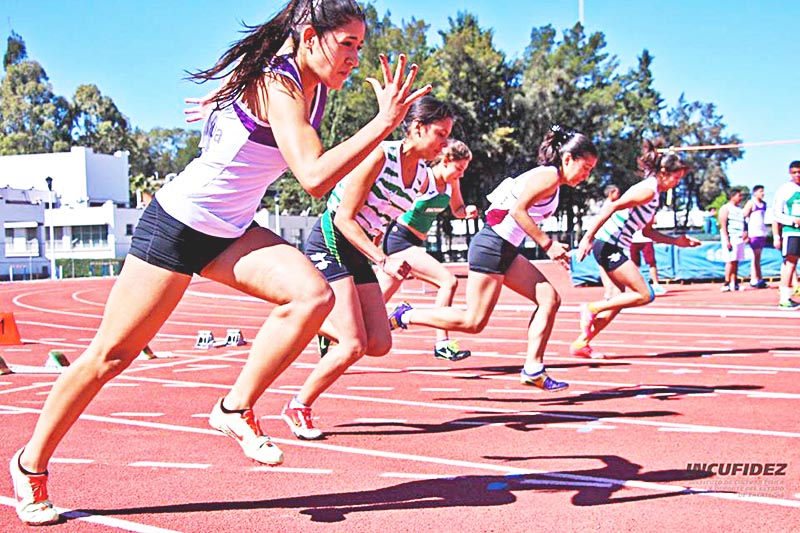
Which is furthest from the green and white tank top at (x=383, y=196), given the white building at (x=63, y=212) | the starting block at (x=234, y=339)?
the white building at (x=63, y=212)

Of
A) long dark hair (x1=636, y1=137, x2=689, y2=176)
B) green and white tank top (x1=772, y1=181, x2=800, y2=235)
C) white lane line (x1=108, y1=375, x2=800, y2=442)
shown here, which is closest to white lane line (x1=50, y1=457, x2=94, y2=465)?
white lane line (x1=108, y1=375, x2=800, y2=442)

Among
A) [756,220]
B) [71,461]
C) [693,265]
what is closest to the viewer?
[71,461]

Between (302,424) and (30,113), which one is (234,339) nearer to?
(302,424)

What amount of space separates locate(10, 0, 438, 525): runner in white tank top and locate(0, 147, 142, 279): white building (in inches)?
1841

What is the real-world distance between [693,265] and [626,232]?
1421cm

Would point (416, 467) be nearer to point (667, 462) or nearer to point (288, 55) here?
point (667, 462)

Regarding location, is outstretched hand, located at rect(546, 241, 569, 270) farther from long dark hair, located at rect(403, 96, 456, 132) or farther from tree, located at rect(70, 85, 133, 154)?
tree, located at rect(70, 85, 133, 154)

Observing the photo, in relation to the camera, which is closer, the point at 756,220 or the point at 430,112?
the point at 430,112

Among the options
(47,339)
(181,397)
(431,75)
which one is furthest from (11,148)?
(181,397)

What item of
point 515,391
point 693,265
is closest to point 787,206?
point 515,391

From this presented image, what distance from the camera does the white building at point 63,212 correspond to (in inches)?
2235

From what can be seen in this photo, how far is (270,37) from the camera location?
12.3 ft

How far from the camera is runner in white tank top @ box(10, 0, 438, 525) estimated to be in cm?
359

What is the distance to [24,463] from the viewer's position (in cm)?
366
